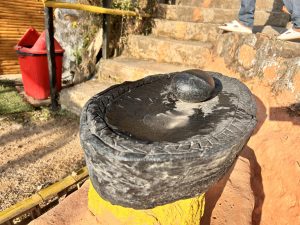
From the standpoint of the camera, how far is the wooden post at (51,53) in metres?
3.08

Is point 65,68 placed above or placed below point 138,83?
below

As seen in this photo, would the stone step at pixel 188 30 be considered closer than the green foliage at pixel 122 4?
Yes

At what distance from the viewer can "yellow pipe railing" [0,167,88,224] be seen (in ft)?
5.14

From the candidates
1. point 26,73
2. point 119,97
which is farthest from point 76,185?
point 26,73

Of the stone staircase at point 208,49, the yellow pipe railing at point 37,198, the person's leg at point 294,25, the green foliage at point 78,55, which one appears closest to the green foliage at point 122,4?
the stone staircase at point 208,49

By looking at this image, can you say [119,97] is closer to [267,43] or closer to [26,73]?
[267,43]

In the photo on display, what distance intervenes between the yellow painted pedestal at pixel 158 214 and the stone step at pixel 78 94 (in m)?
2.12

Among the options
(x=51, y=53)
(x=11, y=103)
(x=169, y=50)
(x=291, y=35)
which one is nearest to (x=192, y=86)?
(x=291, y=35)

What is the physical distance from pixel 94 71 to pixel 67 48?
1.75 feet

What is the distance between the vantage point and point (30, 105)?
3.60 m

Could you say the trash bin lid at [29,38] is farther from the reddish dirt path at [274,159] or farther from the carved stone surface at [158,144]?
the reddish dirt path at [274,159]

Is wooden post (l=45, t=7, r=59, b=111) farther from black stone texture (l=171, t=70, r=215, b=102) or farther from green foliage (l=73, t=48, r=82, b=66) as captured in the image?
black stone texture (l=171, t=70, r=215, b=102)

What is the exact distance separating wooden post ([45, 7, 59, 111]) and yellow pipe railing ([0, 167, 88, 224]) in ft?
5.68

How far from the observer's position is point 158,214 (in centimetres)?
120
